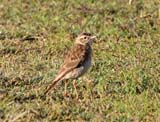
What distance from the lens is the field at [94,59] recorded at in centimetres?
830

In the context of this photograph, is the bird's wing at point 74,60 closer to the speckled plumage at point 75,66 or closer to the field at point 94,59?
the speckled plumage at point 75,66

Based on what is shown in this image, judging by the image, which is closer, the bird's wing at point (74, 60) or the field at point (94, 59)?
the field at point (94, 59)

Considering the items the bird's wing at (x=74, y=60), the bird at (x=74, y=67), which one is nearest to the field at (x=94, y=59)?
the bird at (x=74, y=67)

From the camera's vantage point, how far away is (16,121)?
7672mm

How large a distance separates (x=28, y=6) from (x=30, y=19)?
1005mm

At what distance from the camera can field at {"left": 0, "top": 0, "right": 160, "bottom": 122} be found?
27.2 feet

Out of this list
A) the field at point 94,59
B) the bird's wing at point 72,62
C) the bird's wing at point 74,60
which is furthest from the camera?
the bird's wing at point 74,60

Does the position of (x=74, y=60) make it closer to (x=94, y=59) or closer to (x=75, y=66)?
(x=75, y=66)

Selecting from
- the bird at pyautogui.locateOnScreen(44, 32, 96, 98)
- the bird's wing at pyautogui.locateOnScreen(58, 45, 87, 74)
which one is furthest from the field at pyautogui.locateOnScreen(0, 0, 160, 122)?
the bird's wing at pyautogui.locateOnScreen(58, 45, 87, 74)

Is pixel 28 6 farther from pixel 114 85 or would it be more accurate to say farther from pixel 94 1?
pixel 114 85

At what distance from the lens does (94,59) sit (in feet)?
34.8

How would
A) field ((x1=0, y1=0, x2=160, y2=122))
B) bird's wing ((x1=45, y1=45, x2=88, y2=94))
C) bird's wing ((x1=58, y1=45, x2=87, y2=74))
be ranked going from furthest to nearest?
1. bird's wing ((x1=58, y1=45, x2=87, y2=74))
2. bird's wing ((x1=45, y1=45, x2=88, y2=94))
3. field ((x1=0, y1=0, x2=160, y2=122))

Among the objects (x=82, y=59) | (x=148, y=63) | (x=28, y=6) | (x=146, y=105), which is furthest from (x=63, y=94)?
(x=28, y=6)

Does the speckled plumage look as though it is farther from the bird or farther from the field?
the field
